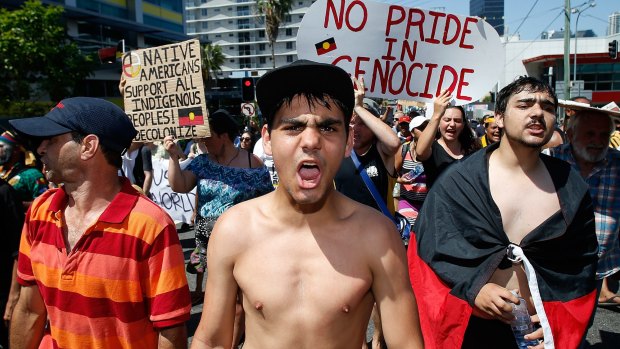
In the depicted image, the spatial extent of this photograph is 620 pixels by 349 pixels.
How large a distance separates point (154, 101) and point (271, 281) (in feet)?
11.7

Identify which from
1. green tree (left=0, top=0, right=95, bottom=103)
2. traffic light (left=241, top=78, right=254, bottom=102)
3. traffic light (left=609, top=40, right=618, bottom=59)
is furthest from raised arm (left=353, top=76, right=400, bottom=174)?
traffic light (left=609, top=40, right=618, bottom=59)

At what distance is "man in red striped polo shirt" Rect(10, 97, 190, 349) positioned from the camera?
2207mm

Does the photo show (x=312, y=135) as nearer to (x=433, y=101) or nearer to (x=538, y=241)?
(x=538, y=241)

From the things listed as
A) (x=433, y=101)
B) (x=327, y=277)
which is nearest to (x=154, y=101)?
(x=433, y=101)

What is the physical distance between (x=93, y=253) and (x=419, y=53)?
2.96m

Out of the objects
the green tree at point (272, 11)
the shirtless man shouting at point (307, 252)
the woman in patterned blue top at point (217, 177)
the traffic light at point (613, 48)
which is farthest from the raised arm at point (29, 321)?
the green tree at point (272, 11)

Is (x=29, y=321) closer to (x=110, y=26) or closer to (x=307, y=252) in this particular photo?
(x=307, y=252)

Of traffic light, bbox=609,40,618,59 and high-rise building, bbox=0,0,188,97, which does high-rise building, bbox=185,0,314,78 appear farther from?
traffic light, bbox=609,40,618,59

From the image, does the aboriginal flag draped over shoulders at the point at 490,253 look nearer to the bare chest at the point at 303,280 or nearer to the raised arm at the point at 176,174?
the bare chest at the point at 303,280

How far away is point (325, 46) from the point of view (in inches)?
160

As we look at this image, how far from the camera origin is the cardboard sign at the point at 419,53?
4.16 m

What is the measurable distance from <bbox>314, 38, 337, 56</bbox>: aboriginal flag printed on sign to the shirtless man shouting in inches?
88.8

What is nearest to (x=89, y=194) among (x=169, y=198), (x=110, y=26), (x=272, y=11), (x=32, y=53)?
(x=169, y=198)

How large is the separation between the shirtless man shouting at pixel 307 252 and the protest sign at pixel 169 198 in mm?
7073
